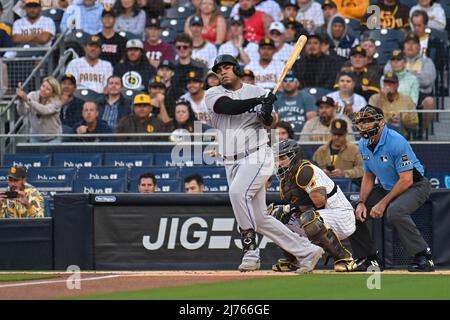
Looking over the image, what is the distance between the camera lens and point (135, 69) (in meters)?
17.0

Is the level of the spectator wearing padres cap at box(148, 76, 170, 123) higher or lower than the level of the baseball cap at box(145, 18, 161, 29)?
lower

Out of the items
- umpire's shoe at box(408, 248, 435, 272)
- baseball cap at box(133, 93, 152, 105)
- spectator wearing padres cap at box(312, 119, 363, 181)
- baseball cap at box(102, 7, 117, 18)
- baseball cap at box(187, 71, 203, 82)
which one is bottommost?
umpire's shoe at box(408, 248, 435, 272)

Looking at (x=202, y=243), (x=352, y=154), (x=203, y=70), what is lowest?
(x=202, y=243)

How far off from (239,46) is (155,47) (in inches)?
55.5

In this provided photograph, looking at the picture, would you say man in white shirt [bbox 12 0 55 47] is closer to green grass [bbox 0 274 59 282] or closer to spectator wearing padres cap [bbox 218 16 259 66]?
spectator wearing padres cap [bbox 218 16 259 66]

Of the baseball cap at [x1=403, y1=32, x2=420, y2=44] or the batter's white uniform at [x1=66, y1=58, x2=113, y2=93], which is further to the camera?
the batter's white uniform at [x1=66, y1=58, x2=113, y2=93]

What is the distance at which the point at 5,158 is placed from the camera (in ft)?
51.0

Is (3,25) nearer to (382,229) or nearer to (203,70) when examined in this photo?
(203,70)

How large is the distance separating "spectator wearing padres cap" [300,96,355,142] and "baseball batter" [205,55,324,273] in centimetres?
525

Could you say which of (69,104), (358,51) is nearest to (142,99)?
(69,104)

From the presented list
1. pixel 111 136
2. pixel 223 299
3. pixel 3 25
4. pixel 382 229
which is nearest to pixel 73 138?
pixel 111 136

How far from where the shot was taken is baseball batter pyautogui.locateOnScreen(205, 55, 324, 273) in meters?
9.66

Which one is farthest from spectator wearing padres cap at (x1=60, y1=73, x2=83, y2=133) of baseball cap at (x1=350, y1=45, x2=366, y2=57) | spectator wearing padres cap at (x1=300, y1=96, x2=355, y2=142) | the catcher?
the catcher

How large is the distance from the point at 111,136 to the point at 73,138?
3.18 feet
